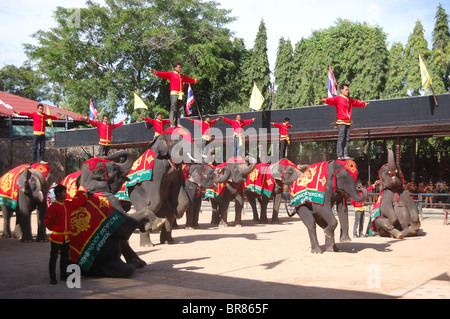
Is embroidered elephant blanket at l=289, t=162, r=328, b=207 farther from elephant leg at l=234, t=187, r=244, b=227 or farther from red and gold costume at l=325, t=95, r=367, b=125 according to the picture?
elephant leg at l=234, t=187, r=244, b=227

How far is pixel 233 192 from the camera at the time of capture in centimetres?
1714

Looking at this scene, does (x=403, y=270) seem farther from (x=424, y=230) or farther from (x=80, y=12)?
(x=80, y=12)

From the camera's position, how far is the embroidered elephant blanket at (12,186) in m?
12.5

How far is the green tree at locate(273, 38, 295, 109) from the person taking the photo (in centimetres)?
3978

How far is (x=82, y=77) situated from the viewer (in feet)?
110

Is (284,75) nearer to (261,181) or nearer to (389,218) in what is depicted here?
(261,181)

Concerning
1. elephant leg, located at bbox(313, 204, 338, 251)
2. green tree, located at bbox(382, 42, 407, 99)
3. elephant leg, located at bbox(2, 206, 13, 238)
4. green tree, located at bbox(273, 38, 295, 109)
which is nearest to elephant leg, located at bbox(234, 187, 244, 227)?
elephant leg, located at bbox(313, 204, 338, 251)

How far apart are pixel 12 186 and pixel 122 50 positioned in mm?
21625

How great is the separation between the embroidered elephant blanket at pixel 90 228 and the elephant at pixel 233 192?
9.21 metres

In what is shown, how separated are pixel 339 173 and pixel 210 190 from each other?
7252 millimetres

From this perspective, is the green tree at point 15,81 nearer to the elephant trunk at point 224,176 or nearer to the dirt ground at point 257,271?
the elephant trunk at point 224,176

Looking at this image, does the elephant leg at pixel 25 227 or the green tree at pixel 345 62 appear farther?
the green tree at pixel 345 62

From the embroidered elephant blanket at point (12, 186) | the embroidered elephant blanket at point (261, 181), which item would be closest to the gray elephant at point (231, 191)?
the embroidered elephant blanket at point (261, 181)

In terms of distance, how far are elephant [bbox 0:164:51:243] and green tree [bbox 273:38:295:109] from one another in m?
29.1
